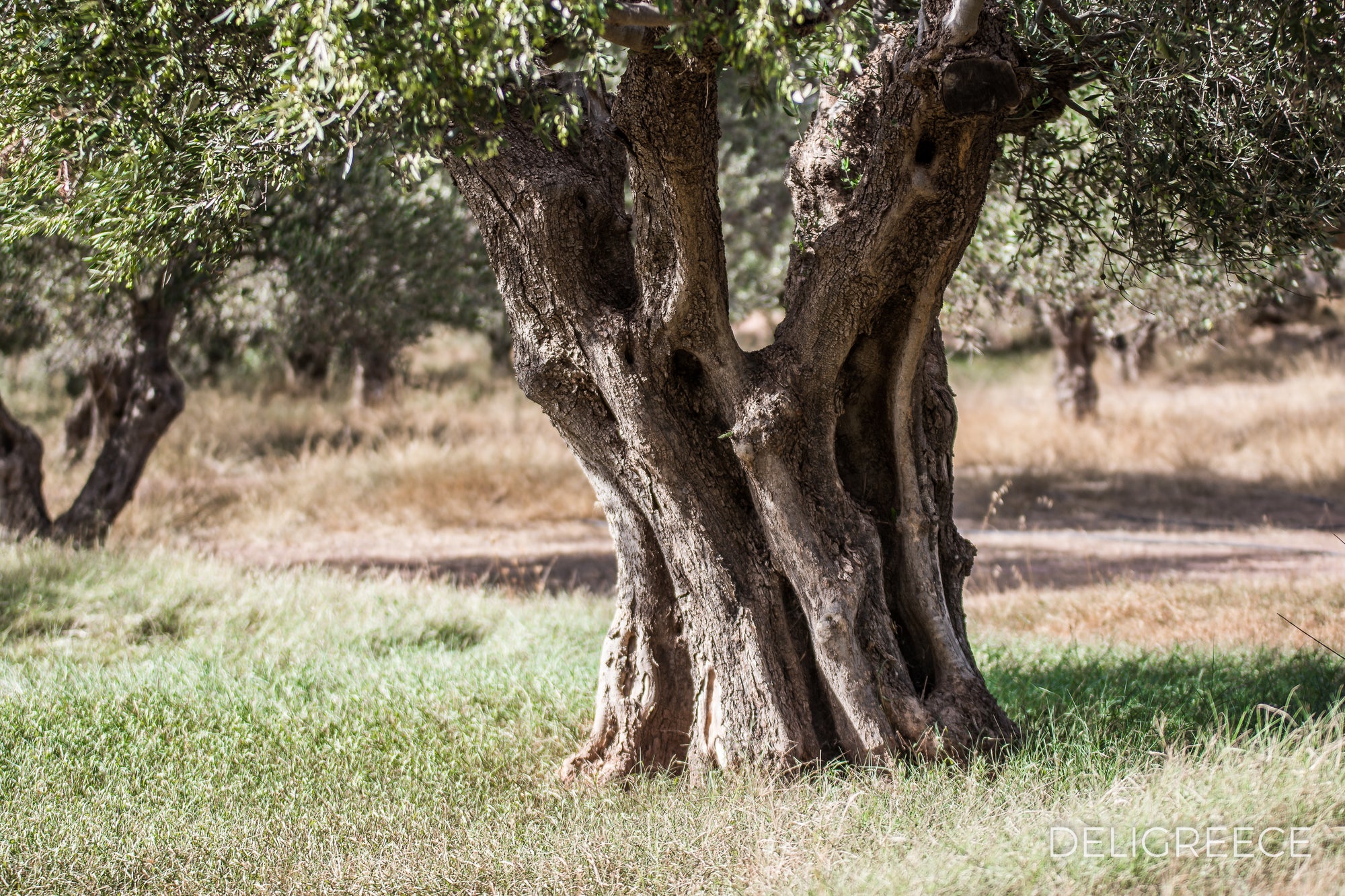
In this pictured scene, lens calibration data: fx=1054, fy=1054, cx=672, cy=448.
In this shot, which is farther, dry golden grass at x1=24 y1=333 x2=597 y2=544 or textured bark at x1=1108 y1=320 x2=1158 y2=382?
textured bark at x1=1108 y1=320 x2=1158 y2=382

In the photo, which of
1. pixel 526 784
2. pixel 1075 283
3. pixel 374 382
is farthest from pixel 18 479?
pixel 374 382

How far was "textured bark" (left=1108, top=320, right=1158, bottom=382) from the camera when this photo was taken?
23123 millimetres

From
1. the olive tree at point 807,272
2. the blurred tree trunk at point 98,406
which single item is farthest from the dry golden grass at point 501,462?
the olive tree at point 807,272

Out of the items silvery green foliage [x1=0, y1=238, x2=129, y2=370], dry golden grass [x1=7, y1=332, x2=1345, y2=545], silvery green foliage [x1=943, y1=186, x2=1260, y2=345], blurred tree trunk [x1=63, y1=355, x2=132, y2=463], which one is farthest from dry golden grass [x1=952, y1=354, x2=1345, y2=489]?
silvery green foliage [x1=0, y1=238, x2=129, y2=370]

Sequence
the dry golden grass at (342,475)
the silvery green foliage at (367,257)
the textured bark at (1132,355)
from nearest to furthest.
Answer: the silvery green foliage at (367,257) → the dry golden grass at (342,475) → the textured bark at (1132,355)

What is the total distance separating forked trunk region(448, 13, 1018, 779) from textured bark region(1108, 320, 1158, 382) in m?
19.6

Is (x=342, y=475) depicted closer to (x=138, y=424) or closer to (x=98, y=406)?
(x=138, y=424)

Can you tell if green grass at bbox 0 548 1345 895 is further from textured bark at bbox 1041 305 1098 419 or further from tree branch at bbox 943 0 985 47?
textured bark at bbox 1041 305 1098 419

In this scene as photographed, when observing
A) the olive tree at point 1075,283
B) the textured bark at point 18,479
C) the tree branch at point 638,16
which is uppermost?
the tree branch at point 638,16

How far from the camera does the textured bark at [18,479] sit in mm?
9984

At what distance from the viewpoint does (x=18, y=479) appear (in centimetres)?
1002

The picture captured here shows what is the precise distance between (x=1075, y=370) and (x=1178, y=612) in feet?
38.0

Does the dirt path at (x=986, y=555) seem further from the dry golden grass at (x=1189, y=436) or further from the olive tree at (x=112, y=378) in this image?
the dry golden grass at (x=1189, y=436)

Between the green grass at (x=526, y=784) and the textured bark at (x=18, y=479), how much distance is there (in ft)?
10.9
